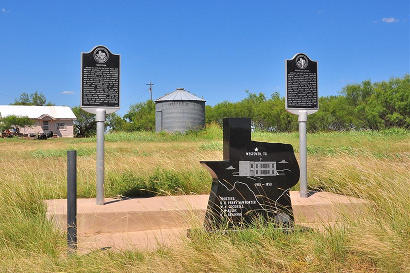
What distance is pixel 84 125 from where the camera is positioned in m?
65.9

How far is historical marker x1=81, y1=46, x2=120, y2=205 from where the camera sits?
25.5 feet

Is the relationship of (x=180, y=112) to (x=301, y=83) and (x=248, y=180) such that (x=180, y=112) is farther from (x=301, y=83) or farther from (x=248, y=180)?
(x=248, y=180)

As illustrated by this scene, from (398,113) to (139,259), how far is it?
5044cm

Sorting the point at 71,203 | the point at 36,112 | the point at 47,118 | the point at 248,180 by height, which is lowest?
the point at 71,203

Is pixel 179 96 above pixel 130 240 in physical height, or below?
above

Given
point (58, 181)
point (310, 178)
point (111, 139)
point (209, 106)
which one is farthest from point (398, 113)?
point (58, 181)

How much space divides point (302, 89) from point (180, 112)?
2821 cm

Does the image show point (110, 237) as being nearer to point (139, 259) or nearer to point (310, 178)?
point (139, 259)

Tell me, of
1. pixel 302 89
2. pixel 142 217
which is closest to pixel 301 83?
pixel 302 89

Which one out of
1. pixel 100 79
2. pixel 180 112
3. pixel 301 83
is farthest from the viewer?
pixel 180 112

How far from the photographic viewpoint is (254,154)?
6.56 metres

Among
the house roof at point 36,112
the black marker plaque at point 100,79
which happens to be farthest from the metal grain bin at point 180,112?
the black marker plaque at point 100,79

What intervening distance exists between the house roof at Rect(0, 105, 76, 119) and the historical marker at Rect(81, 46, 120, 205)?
52.2 meters

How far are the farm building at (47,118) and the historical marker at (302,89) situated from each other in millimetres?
50847
